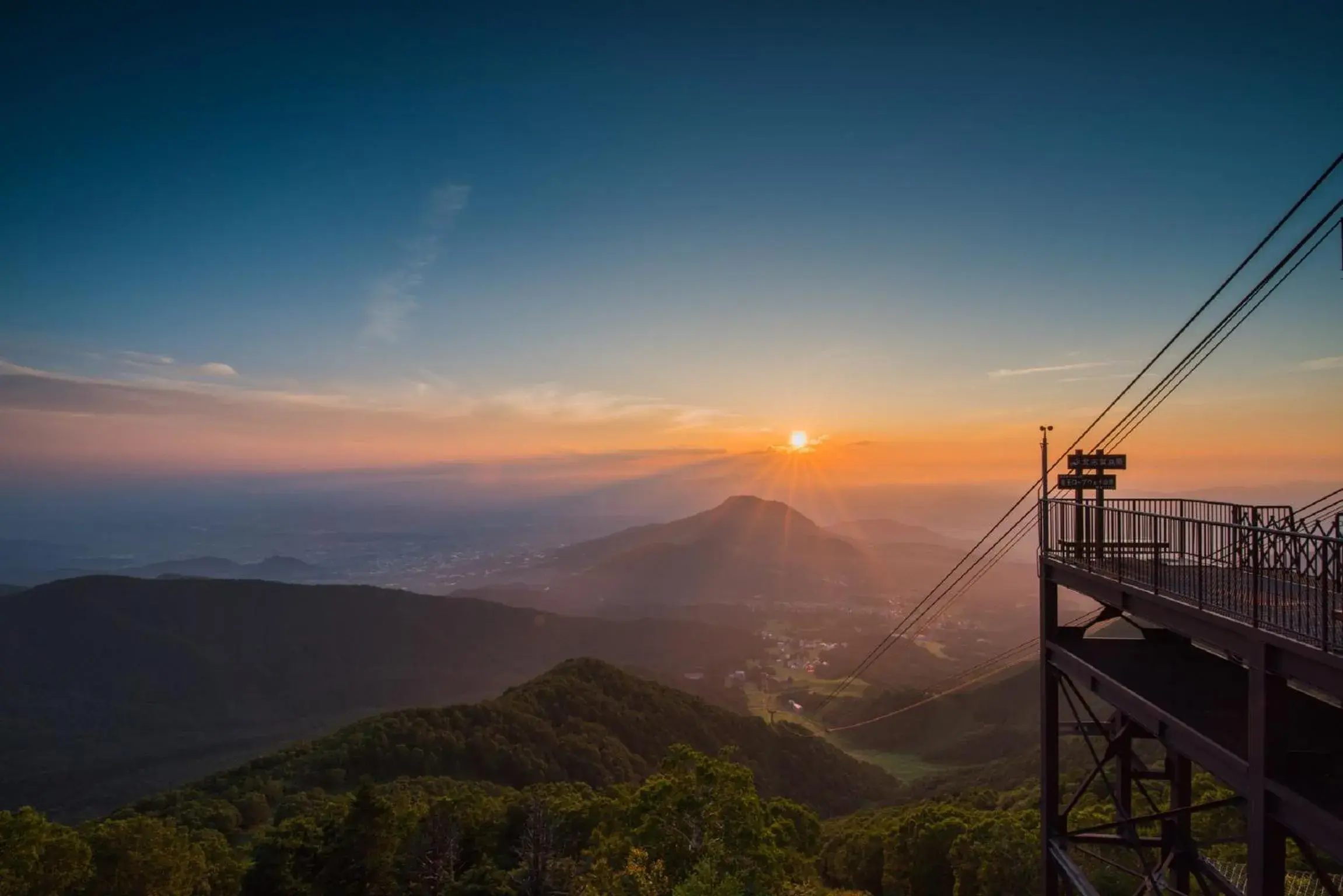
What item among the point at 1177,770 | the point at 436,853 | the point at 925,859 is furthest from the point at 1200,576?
the point at 436,853

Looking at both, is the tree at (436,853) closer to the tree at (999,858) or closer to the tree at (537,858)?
the tree at (537,858)

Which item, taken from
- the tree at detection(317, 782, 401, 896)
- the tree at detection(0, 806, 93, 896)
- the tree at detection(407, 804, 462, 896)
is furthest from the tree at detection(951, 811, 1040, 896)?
the tree at detection(0, 806, 93, 896)

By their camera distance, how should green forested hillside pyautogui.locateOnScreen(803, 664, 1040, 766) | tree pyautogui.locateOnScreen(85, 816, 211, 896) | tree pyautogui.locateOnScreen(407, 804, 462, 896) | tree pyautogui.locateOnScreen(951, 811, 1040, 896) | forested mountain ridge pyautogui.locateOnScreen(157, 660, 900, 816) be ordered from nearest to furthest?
tree pyautogui.locateOnScreen(85, 816, 211, 896)
tree pyautogui.locateOnScreen(951, 811, 1040, 896)
tree pyautogui.locateOnScreen(407, 804, 462, 896)
forested mountain ridge pyautogui.locateOnScreen(157, 660, 900, 816)
green forested hillside pyautogui.locateOnScreen(803, 664, 1040, 766)

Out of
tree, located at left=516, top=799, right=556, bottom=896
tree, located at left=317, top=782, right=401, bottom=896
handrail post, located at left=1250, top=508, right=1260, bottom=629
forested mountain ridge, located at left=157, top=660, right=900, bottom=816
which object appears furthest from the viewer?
forested mountain ridge, located at left=157, top=660, right=900, bottom=816

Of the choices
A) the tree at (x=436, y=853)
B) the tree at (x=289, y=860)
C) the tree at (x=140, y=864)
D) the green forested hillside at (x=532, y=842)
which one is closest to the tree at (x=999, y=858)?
the green forested hillside at (x=532, y=842)

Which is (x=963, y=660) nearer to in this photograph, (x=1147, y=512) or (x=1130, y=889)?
(x=1130, y=889)

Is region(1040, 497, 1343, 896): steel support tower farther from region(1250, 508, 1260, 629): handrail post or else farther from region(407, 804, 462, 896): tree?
region(407, 804, 462, 896): tree

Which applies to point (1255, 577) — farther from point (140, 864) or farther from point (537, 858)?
point (140, 864)
